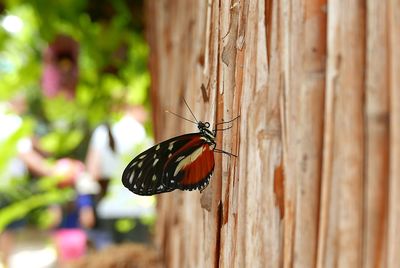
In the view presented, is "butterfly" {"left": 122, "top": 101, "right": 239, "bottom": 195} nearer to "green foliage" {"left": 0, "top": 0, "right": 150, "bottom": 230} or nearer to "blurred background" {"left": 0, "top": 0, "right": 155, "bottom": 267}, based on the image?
"blurred background" {"left": 0, "top": 0, "right": 155, "bottom": 267}

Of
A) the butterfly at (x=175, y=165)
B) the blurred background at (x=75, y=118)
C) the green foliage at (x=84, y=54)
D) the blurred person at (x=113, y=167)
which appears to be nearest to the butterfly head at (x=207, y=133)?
the butterfly at (x=175, y=165)

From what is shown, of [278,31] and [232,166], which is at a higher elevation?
[278,31]

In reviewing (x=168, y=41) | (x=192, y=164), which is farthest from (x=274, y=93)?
(x=168, y=41)

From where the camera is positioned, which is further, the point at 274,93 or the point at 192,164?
the point at 192,164

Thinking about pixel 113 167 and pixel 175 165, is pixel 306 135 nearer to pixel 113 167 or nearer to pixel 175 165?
pixel 175 165

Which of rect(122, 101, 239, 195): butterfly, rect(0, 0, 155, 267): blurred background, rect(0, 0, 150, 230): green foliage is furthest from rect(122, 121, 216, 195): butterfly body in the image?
rect(0, 0, 150, 230): green foliage

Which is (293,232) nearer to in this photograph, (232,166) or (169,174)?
(232,166)

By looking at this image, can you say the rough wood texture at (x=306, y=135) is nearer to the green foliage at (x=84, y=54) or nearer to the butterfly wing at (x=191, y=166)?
the butterfly wing at (x=191, y=166)
